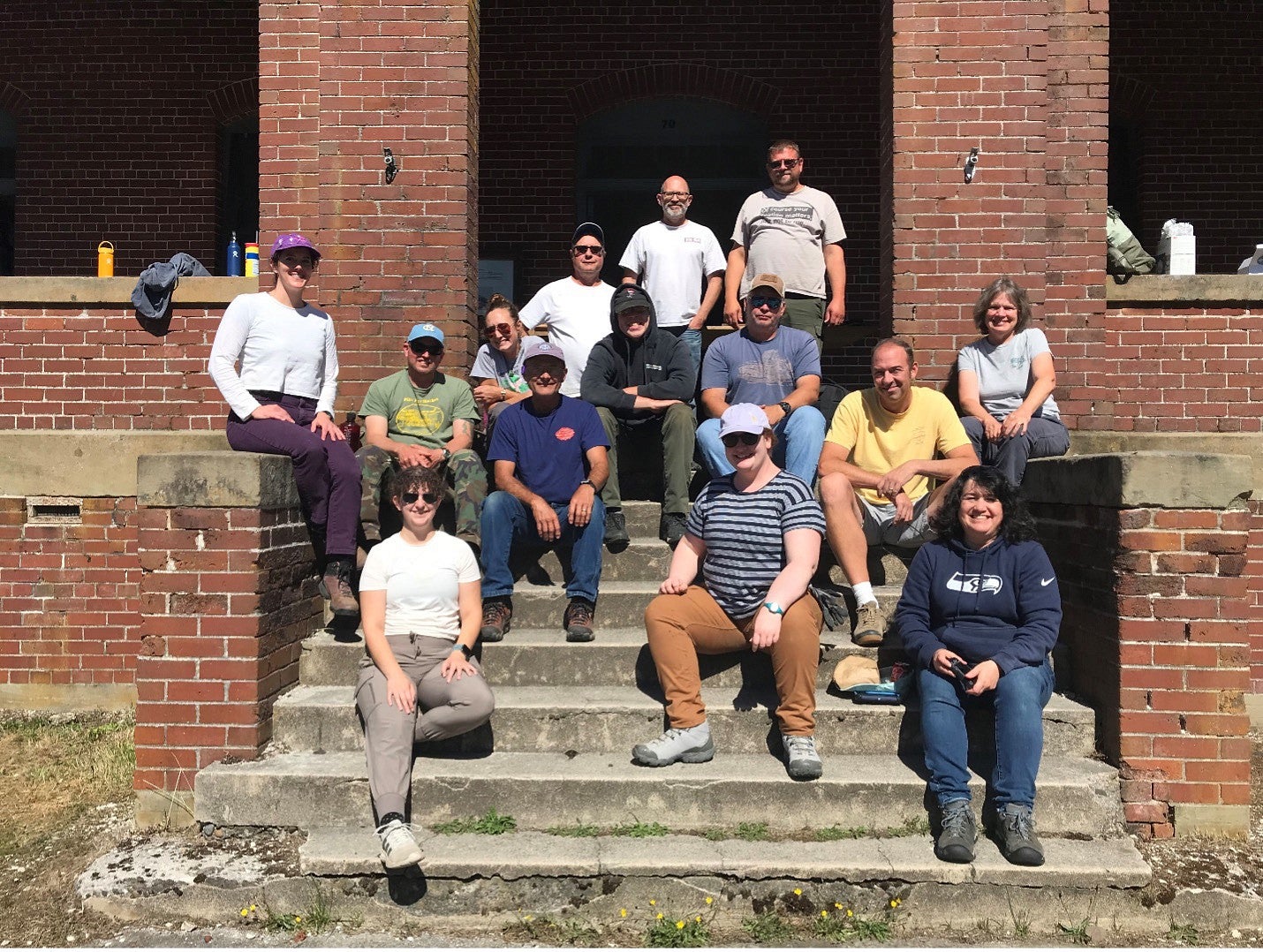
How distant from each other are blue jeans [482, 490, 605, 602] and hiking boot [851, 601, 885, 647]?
1239mm

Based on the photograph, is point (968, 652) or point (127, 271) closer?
point (968, 652)

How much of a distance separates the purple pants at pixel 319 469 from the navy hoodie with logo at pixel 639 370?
144cm

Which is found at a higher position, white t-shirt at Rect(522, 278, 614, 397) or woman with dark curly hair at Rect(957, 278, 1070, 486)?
white t-shirt at Rect(522, 278, 614, 397)

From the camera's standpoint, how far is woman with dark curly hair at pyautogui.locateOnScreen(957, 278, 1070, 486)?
5055mm

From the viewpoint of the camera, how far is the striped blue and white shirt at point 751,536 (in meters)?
4.18

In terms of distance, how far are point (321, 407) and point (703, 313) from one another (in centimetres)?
250

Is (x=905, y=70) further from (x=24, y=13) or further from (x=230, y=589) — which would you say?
(x=24, y=13)

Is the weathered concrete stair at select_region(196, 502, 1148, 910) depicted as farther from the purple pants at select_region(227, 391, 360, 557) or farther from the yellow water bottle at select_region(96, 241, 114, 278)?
the yellow water bottle at select_region(96, 241, 114, 278)

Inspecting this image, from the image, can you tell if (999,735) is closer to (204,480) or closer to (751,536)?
(751,536)

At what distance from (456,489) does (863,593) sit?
80.4 inches

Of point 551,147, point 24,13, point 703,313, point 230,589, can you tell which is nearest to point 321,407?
point 230,589

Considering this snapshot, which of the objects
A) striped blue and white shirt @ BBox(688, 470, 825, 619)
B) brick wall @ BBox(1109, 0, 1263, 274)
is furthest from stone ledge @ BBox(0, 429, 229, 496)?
brick wall @ BBox(1109, 0, 1263, 274)

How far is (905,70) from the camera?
5.86m

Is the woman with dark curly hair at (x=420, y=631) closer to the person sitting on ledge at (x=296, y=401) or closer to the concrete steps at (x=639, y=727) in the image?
the concrete steps at (x=639, y=727)
